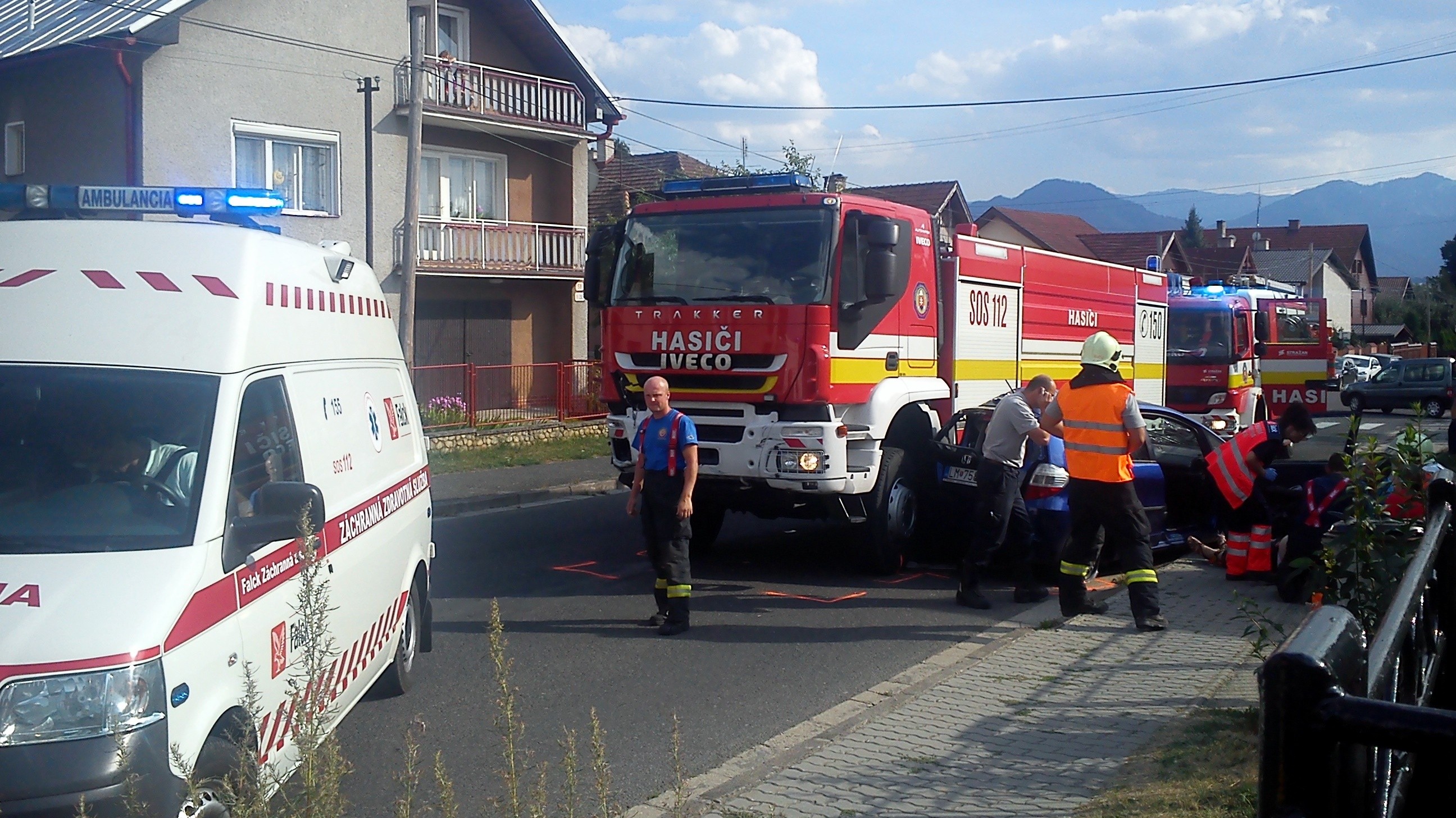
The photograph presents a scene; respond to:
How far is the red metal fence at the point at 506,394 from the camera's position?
1961 centimetres

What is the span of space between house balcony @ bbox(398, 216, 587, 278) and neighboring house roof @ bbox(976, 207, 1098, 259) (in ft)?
107

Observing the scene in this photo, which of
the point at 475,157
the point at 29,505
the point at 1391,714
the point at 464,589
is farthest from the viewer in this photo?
the point at 475,157

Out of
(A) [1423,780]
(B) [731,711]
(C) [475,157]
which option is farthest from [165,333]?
(C) [475,157]

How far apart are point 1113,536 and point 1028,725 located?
2572 millimetres

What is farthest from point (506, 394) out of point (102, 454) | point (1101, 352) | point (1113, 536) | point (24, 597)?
point (24, 597)

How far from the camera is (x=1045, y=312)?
1295 centimetres

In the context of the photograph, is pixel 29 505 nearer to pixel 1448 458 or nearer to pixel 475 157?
pixel 1448 458

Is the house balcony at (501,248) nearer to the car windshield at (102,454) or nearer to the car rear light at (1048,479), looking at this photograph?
the car rear light at (1048,479)

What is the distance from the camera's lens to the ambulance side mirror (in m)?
4.11

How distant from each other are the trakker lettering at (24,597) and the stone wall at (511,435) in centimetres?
1490

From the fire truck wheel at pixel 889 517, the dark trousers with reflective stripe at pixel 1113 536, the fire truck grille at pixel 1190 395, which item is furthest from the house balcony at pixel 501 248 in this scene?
the dark trousers with reflective stripe at pixel 1113 536

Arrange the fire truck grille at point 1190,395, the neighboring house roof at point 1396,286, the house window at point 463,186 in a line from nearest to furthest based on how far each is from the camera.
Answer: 1. the fire truck grille at point 1190,395
2. the house window at point 463,186
3. the neighboring house roof at point 1396,286

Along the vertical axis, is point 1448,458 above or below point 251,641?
above

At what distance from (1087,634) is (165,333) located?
227 inches
